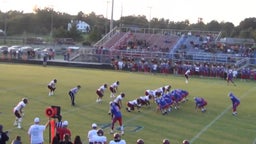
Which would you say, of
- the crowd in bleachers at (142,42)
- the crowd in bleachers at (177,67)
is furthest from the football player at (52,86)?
the crowd in bleachers at (142,42)

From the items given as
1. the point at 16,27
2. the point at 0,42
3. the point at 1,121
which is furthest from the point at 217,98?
the point at 16,27

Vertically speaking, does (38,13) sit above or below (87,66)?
above

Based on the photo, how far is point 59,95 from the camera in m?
25.3

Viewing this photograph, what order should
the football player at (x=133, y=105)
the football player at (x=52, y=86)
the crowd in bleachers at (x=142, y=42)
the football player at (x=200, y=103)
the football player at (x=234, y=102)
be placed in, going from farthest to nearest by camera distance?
1. the crowd in bleachers at (x=142, y=42)
2. the football player at (x=52, y=86)
3. the football player at (x=200, y=103)
4. the football player at (x=234, y=102)
5. the football player at (x=133, y=105)

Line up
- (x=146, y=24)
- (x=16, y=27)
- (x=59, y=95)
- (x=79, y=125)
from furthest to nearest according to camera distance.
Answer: (x=146, y=24)
(x=16, y=27)
(x=59, y=95)
(x=79, y=125)

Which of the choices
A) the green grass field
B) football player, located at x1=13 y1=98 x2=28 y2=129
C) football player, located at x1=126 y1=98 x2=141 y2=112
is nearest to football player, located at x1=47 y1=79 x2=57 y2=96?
the green grass field

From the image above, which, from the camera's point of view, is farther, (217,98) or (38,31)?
(38,31)

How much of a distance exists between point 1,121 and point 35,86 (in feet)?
37.1

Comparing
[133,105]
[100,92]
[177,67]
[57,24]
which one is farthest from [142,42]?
[57,24]

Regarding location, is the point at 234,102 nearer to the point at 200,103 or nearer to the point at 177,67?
the point at 200,103

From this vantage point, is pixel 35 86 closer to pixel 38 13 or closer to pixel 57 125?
pixel 57 125

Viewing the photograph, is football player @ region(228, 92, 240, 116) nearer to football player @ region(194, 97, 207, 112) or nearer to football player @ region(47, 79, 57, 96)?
football player @ region(194, 97, 207, 112)

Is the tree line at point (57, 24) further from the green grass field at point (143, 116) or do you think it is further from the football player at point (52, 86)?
the football player at point (52, 86)

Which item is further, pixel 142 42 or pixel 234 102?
pixel 142 42
